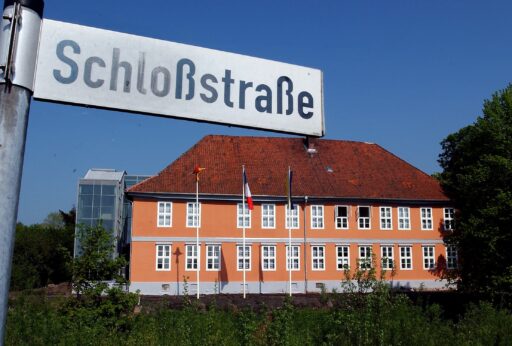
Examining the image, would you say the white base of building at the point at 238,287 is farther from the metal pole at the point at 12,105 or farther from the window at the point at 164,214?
the metal pole at the point at 12,105

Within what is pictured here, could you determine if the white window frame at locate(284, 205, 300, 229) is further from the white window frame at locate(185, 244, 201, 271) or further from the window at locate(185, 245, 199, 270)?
the window at locate(185, 245, 199, 270)

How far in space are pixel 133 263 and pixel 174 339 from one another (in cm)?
2251

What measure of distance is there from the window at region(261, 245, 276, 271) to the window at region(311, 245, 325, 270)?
275 centimetres

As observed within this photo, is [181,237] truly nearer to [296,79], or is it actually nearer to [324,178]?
[324,178]

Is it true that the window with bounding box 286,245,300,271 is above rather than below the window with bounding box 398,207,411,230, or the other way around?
below

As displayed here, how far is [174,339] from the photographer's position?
976cm

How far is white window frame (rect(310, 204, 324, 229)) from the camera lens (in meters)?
34.7

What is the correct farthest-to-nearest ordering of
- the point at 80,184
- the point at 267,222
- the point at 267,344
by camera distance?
1. the point at 80,184
2. the point at 267,222
3. the point at 267,344

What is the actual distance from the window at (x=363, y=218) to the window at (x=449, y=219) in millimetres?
6309

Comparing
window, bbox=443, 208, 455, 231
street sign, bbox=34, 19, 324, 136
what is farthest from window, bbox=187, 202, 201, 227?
street sign, bbox=34, 19, 324, 136

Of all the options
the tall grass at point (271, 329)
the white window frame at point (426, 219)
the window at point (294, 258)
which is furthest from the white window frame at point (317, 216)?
the tall grass at point (271, 329)

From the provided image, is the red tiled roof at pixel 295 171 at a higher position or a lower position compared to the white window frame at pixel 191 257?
higher

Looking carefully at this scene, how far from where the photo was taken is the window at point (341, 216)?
34938 mm

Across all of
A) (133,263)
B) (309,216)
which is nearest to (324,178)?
(309,216)
